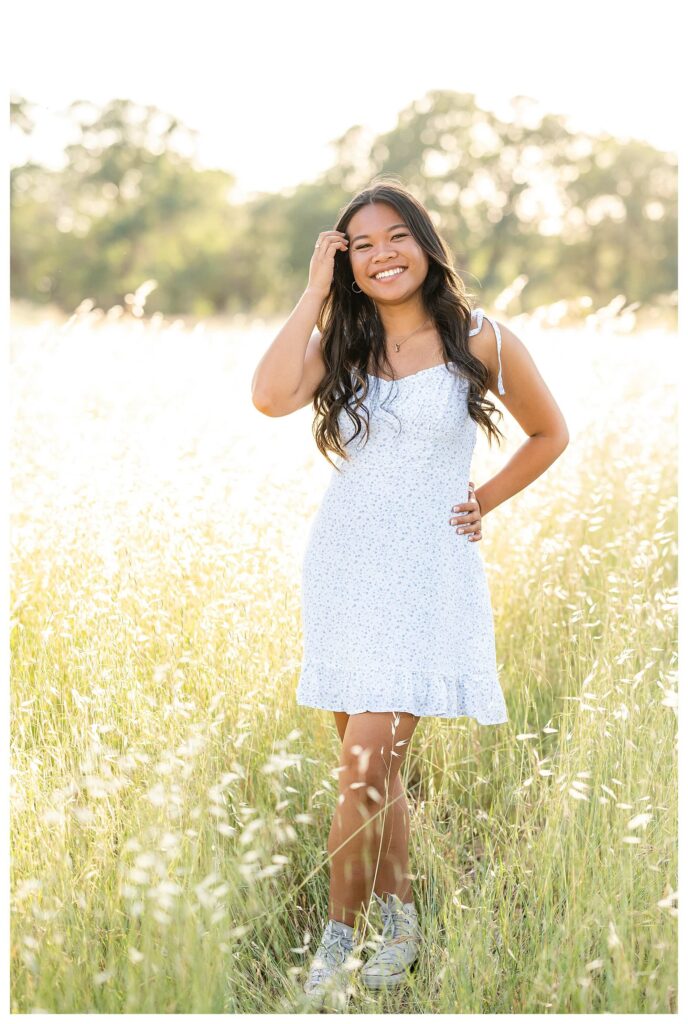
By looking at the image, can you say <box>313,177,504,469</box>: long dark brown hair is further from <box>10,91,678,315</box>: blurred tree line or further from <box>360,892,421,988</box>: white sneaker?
<box>10,91,678,315</box>: blurred tree line

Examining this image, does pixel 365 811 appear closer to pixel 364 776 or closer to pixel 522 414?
pixel 364 776

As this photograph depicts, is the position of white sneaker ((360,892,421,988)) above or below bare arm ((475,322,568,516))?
below

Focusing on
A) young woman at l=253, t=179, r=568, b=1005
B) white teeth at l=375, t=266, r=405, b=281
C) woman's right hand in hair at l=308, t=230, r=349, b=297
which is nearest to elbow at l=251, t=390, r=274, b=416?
young woman at l=253, t=179, r=568, b=1005

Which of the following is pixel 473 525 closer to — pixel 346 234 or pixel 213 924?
pixel 346 234

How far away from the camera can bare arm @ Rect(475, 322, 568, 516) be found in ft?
9.03

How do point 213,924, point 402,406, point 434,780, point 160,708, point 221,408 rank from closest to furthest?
1. point 213,924
2. point 402,406
3. point 160,708
4. point 434,780
5. point 221,408

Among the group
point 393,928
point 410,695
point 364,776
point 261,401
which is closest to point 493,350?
point 261,401

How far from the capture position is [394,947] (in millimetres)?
2445

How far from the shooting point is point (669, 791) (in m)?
2.56

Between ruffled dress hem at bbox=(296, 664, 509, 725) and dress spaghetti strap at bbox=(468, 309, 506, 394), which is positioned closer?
ruffled dress hem at bbox=(296, 664, 509, 725)

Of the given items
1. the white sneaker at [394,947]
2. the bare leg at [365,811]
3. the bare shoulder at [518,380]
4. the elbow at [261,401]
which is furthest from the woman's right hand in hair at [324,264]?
the white sneaker at [394,947]

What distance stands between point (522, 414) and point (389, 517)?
0.54 m

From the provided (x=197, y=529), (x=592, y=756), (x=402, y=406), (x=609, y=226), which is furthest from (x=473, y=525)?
(x=609, y=226)

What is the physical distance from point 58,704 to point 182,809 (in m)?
0.79
